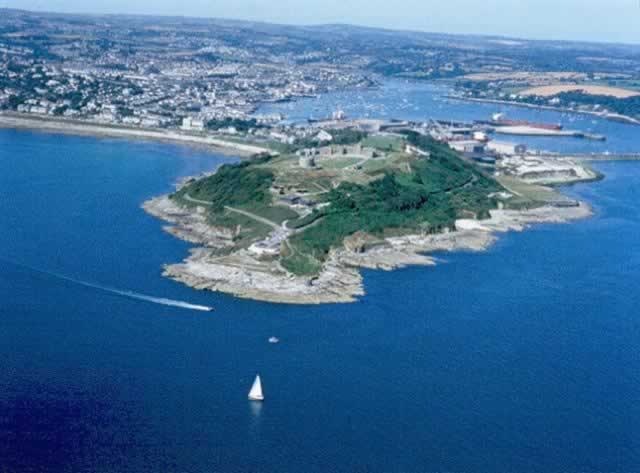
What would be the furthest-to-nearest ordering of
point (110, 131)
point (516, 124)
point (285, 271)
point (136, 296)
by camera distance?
point (516, 124), point (110, 131), point (285, 271), point (136, 296)

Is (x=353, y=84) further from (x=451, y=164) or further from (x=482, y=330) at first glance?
(x=482, y=330)

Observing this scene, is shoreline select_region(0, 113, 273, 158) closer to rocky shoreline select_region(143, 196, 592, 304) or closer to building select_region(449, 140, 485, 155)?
building select_region(449, 140, 485, 155)

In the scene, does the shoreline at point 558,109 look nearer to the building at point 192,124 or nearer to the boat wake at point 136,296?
the building at point 192,124

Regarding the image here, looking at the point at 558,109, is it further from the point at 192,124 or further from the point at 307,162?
the point at 307,162

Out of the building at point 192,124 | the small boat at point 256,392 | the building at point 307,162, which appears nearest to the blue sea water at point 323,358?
the small boat at point 256,392

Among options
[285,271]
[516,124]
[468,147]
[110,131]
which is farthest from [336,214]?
[516,124]
